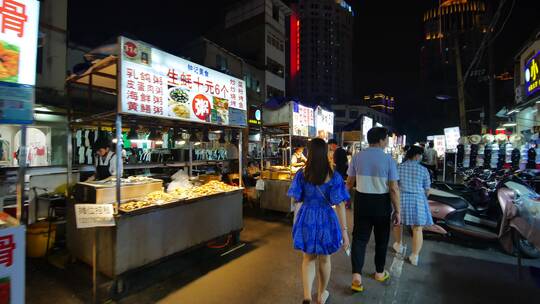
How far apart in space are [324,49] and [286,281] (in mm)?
102903

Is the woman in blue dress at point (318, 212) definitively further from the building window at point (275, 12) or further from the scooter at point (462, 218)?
the building window at point (275, 12)

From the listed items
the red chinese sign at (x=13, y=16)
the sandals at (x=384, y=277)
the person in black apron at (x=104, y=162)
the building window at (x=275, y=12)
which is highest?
the building window at (x=275, y=12)

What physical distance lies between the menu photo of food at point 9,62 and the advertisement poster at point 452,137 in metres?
16.1

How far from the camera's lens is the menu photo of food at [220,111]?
5523mm

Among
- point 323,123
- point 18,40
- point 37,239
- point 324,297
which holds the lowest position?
point 324,297

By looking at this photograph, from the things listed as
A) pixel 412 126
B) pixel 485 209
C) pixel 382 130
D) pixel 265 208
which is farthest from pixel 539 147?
pixel 412 126

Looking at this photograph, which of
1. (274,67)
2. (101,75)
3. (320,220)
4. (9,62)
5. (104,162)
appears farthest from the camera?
(274,67)

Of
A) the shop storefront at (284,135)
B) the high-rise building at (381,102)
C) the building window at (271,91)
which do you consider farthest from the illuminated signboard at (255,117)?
the high-rise building at (381,102)

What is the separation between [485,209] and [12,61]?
8.71 m

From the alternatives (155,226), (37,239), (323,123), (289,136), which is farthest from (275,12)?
(155,226)

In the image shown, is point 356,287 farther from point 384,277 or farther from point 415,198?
point 415,198

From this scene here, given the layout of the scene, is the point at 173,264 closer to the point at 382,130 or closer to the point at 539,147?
the point at 382,130

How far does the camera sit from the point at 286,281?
435 centimetres

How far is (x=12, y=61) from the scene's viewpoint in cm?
258
